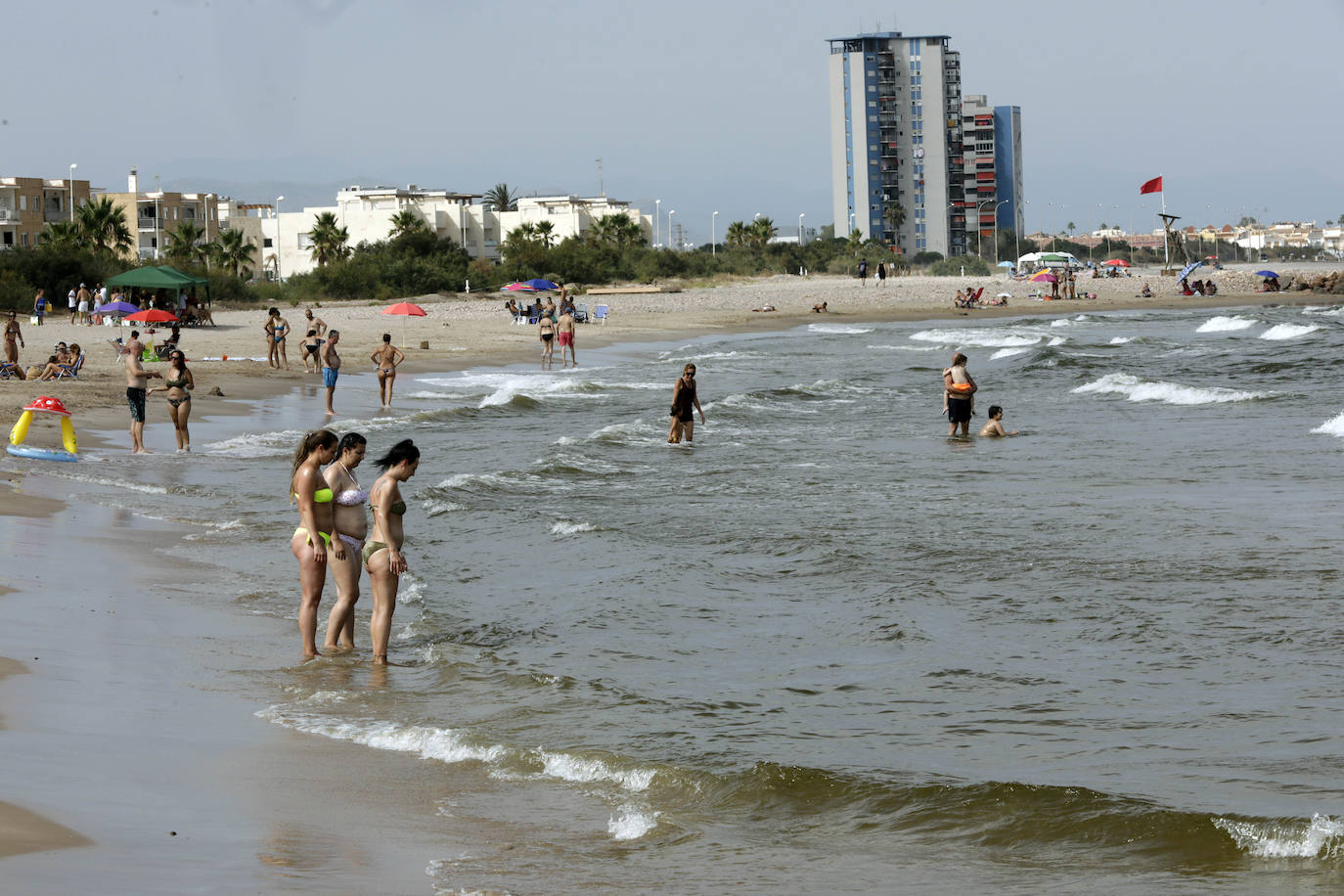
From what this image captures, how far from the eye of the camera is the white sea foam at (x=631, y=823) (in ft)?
19.5

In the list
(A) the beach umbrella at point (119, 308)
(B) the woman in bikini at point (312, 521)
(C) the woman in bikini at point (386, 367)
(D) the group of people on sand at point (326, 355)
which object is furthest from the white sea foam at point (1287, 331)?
(B) the woman in bikini at point (312, 521)

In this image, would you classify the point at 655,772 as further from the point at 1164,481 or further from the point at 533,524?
the point at 1164,481

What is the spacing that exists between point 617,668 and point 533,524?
550 centimetres

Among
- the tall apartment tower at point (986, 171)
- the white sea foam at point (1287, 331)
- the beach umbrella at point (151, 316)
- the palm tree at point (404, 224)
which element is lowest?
the white sea foam at point (1287, 331)

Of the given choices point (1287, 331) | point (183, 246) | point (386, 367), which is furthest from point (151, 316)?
point (183, 246)

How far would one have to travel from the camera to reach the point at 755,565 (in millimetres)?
12039

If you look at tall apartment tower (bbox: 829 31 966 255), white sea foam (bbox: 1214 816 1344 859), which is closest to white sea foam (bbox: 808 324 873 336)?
white sea foam (bbox: 1214 816 1344 859)

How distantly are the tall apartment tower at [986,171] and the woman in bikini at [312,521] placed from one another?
511ft

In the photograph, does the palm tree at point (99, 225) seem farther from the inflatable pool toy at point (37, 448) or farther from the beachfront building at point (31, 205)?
the inflatable pool toy at point (37, 448)

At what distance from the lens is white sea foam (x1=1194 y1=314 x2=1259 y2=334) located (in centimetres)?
4916

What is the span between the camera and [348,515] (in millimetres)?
8414

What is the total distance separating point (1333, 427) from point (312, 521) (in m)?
17.3

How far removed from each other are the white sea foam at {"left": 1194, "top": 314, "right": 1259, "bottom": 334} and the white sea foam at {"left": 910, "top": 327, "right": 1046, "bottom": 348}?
228 inches

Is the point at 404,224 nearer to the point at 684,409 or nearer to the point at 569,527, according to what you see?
the point at 684,409
